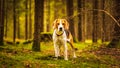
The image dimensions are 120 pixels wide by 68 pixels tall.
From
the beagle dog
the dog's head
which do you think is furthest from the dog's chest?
the dog's head

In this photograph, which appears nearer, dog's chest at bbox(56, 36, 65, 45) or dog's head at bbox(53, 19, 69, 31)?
dog's head at bbox(53, 19, 69, 31)

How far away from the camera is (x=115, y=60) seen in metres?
13.3

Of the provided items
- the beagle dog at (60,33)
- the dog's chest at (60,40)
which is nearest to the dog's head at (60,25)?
the beagle dog at (60,33)

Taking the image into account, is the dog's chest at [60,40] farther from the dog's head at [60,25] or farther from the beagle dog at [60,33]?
the dog's head at [60,25]

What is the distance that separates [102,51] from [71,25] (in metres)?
10.7

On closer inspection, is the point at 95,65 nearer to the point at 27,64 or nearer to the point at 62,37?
the point at 62,37

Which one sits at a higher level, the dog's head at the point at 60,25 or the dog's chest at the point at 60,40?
the dog's head at the point at 60,25

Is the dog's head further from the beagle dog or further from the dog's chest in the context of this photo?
the dog's chest

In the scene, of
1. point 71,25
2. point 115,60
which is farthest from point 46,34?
point 115,60

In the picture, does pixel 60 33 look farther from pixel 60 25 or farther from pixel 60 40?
pixel 60 25

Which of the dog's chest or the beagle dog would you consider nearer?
the beagle dog

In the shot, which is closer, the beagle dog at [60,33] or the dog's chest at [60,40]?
the beagle dog at [60,33]

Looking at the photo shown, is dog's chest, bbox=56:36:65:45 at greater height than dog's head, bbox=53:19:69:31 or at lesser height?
lesser

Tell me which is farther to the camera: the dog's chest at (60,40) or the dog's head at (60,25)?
the dog's chest at (60,40)
